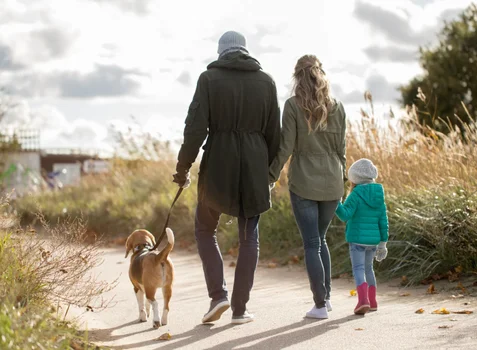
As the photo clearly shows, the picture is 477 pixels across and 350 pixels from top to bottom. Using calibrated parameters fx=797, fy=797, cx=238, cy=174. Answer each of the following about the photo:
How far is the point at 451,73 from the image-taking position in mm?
31312

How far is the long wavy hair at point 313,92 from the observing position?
6.36 meters

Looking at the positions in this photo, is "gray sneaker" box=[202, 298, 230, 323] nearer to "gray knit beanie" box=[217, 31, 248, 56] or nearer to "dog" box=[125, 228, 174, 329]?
"dog" box=[125, 228, 174, 329]

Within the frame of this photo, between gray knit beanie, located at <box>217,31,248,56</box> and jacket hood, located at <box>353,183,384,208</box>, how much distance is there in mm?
1490

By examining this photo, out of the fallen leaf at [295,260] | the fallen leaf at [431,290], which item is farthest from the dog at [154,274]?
the fallen leaf at [295,260]

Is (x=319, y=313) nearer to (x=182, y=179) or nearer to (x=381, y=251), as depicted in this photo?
(x=381, y=251)

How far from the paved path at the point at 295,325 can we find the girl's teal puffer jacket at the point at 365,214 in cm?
66

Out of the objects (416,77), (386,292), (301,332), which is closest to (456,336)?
(301,332)

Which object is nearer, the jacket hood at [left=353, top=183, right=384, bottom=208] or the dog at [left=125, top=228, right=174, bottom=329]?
the dog at [left=125, top=228, right=174, bottom=329]

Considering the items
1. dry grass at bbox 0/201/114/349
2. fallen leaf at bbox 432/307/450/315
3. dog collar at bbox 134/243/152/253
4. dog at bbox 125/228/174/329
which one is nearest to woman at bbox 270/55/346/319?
fallen leaf at bbox 432/307/450/315

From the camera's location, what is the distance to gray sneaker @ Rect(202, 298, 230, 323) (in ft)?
20.5

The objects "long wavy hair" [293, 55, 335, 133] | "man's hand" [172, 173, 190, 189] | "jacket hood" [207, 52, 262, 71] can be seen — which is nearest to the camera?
"jacket hood" [207, 52, 262, 71]

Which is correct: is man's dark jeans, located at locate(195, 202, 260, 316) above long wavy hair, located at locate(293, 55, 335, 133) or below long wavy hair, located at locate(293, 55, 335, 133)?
below

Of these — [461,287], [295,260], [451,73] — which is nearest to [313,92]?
[461,287]

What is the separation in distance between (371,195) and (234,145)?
1277mm
